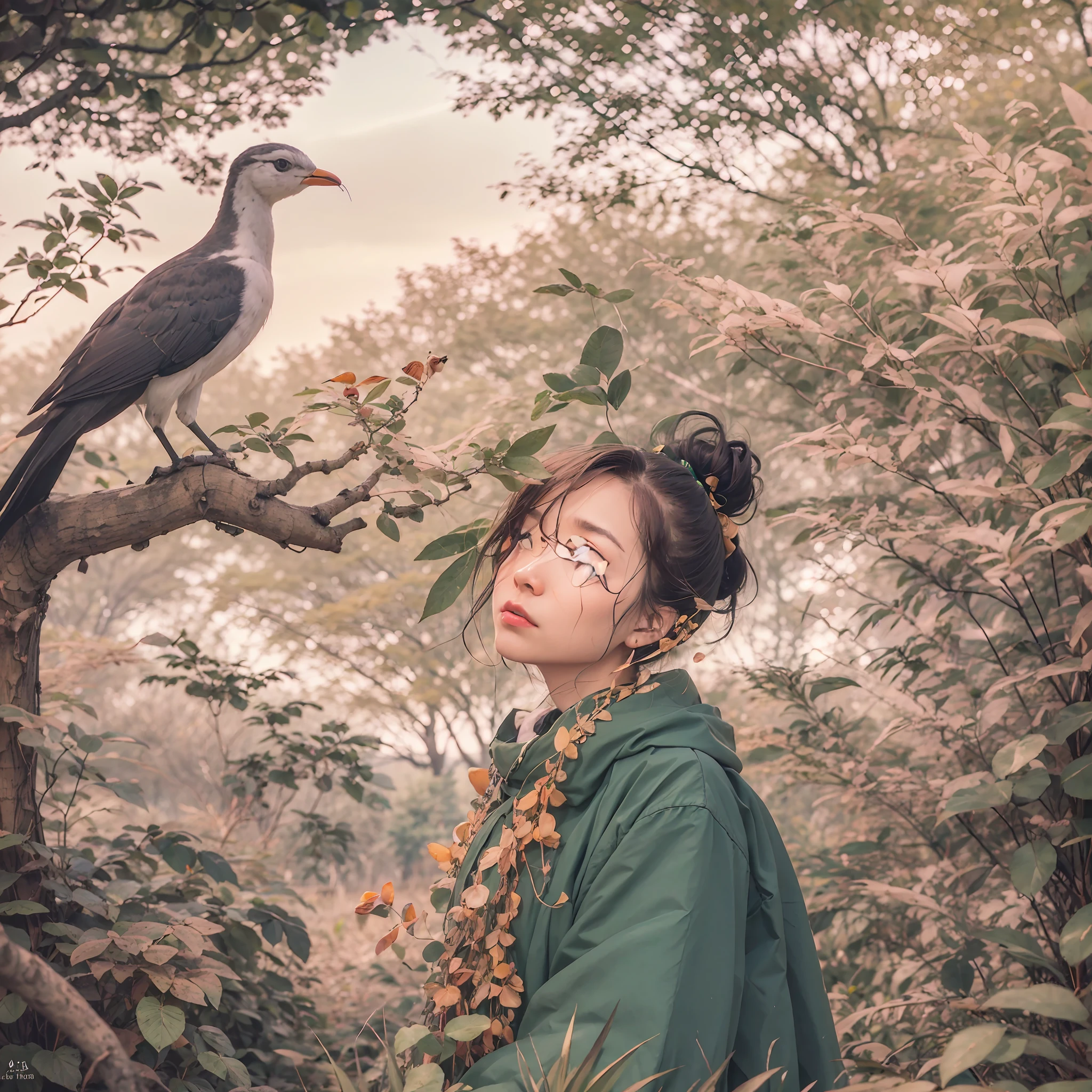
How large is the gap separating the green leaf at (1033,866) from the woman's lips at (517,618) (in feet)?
2.80

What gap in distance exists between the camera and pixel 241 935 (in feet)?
6.77

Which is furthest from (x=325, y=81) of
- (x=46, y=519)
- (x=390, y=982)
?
(x=390, y=982)

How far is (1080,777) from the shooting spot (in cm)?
139

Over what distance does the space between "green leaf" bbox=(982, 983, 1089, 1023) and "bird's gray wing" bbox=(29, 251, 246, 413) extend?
5.00ft

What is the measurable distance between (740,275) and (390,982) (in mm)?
6041

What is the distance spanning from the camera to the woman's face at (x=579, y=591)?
1308mm

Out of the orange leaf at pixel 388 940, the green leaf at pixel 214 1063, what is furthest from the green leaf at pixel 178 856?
the orange leaf at pixel 388 940

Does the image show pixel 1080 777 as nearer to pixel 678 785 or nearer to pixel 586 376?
Answer: pixel 678 785

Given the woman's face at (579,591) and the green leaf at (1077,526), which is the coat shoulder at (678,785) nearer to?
the woman's face at (579,591)

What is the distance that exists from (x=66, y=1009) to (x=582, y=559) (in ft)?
2.71

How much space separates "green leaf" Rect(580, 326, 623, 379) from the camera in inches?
54.6

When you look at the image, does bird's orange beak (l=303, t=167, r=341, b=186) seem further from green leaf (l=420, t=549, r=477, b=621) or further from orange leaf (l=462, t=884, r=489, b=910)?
orange leaf (l=462, t=884, r=489, b=910)

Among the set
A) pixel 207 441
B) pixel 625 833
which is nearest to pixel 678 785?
pixel 625 833

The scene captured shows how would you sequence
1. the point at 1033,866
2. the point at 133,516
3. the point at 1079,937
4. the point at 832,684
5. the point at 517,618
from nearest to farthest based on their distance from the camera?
the point at 1079,937
the point at 517,618
the point at 1033,866
the point at 133,516
the point at 832,684
